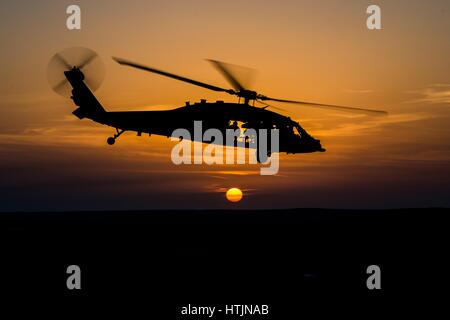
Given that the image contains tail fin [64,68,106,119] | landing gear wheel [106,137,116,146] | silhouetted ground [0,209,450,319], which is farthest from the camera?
tail fin [64,68,106,119]

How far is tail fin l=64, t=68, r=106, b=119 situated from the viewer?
45.3 meters

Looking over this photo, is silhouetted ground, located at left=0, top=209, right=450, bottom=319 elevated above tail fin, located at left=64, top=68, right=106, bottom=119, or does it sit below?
below

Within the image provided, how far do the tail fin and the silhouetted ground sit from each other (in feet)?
28.9

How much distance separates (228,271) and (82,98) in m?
18.4

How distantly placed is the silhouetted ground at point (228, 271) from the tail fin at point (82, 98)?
880cm

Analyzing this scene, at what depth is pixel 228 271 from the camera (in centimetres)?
3484

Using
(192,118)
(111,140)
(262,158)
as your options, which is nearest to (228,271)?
(262,158)

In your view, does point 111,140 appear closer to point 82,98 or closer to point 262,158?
point 82,98

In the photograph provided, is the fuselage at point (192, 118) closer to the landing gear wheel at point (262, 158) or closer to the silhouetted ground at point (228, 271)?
the landing gear wheel at point (262, 158)

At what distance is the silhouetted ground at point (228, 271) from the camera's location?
29.5 meters

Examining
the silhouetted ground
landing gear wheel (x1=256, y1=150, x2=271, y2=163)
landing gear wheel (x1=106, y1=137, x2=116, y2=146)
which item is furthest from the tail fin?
landing gear wheel (x1=256, y1=150, x2=271, y2=163)

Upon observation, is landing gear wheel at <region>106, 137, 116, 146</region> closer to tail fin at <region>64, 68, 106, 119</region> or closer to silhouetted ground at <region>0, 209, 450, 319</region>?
tail fin at <region>64, 68, 106, 119</region>

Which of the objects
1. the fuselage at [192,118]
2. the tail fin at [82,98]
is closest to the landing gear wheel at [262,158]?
the fuselage at [192,118]
